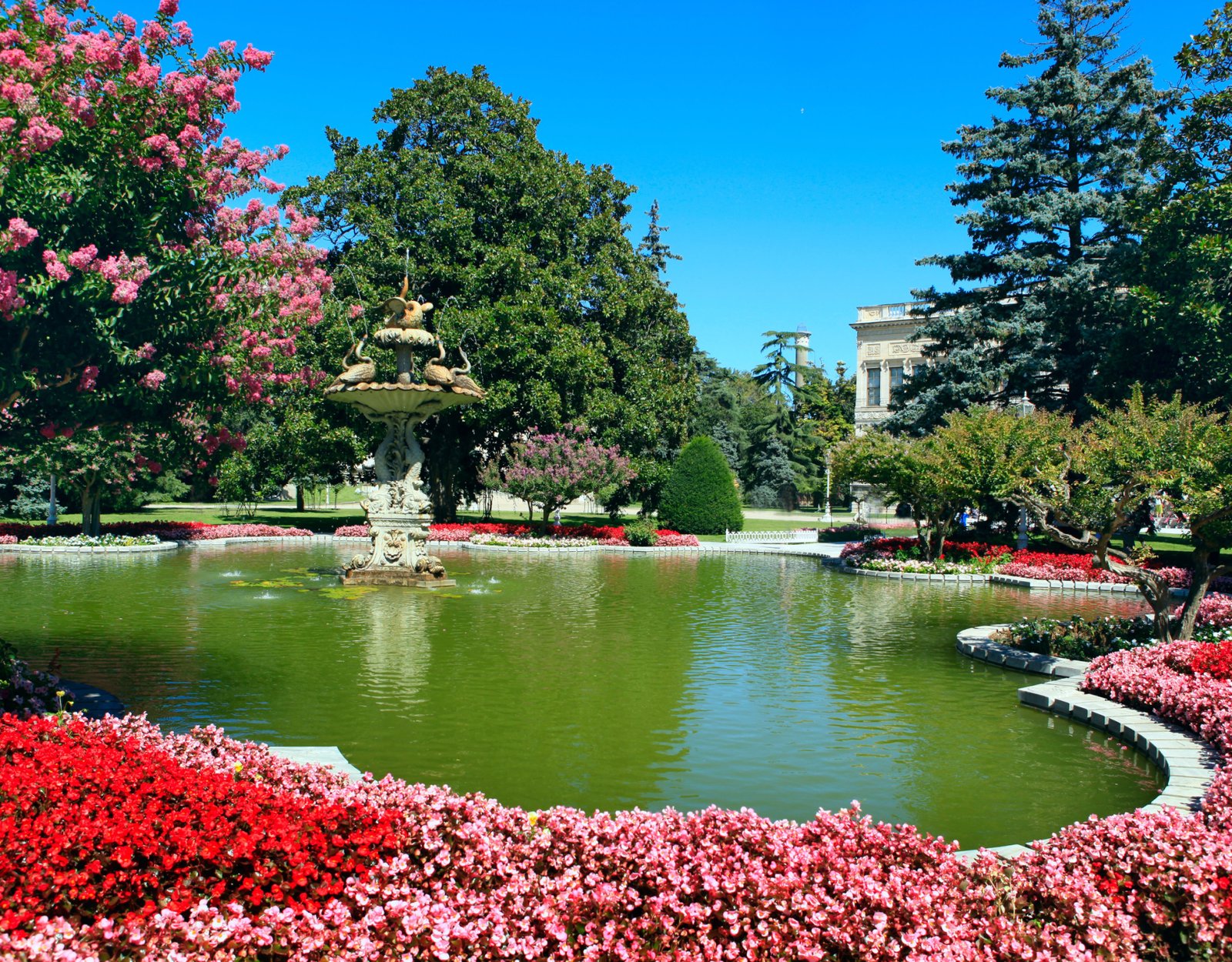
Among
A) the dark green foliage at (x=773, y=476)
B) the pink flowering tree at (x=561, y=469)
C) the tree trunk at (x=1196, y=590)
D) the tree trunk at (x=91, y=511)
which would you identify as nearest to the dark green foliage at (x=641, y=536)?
the pink flowering tree at (x=561, y=469)

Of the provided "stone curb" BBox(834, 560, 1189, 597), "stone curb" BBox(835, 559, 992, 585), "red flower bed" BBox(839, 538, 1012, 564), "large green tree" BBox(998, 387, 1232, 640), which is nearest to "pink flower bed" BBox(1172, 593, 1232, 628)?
"large green tree" BBox(998, 387, 1232, 640)

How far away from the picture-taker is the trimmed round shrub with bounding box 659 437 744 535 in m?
38.1

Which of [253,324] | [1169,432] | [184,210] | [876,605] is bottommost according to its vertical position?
[876,605]

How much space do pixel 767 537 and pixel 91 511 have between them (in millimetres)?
23464

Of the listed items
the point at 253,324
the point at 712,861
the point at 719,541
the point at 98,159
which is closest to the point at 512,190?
the point at 719,541

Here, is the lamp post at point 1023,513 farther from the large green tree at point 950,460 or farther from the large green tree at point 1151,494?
the large green tree at point 1151,494

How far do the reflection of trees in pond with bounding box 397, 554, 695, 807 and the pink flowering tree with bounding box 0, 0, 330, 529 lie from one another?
4397mm

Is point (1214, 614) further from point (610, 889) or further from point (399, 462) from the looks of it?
point (399, 462)

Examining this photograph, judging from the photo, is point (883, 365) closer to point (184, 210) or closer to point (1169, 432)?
point (1169, 432)

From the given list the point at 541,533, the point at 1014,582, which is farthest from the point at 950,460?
the point at 541,533

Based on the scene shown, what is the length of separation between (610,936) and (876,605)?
1495 cm

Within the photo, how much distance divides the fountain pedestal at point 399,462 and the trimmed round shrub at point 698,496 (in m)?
18.6

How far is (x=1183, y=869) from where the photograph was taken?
455cm

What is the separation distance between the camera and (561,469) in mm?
32188
